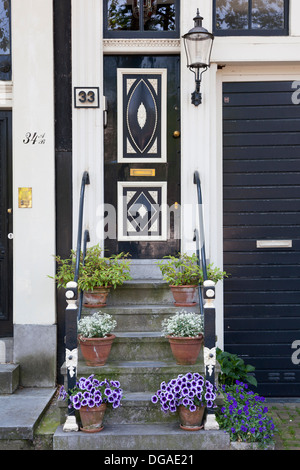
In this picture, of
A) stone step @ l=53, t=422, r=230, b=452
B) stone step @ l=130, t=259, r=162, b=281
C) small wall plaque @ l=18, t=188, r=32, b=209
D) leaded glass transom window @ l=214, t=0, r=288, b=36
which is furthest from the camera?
leaded glass transom window @ l=214, t=0, r=288, b=36

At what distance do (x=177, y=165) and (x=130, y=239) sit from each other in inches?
36.8

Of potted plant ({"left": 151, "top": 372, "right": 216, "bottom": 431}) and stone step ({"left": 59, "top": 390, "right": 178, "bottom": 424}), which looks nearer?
potted plant ({"left": 151, "top": 372, "right": 216, "bottom": 431})

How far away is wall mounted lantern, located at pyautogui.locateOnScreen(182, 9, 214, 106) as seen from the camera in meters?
5.17

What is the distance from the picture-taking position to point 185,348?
14.8ft

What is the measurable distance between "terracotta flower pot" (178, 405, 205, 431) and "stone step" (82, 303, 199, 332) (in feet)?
3.31

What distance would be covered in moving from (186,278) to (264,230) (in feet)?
4.18

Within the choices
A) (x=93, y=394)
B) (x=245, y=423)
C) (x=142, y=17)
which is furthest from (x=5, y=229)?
(x=245, y=423)

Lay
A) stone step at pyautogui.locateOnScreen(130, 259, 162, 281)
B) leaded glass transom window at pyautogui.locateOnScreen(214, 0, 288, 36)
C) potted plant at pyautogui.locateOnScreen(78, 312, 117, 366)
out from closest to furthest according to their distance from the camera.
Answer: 1. potted plant at pyautogui.locateOnScreen(78, 312, 117, 366)
2. stone step at pyautogui.locateOnScreen(130, 259, 162, 281)
3. leaded glass transom window at pyautogui.locateOnScreen(214, 0, 288, 36)

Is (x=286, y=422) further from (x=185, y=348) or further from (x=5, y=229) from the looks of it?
(x=5, y=229)

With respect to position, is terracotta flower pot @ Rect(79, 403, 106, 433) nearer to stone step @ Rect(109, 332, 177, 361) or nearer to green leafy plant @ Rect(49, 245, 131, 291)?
stone step @ Rect(109, 332, 177, 361)

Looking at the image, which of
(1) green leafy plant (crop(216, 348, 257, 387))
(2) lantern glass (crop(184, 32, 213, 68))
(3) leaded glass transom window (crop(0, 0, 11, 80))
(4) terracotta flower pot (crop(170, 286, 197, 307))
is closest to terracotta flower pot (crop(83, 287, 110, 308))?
(4) terracotta flower pot (crop(170, 286, 197, 307))

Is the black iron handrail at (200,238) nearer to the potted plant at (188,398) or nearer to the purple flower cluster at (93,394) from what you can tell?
the potted plant at (188,398)
